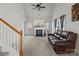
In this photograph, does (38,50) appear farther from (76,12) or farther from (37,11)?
(37,11)

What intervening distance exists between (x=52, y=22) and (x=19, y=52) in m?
4.48

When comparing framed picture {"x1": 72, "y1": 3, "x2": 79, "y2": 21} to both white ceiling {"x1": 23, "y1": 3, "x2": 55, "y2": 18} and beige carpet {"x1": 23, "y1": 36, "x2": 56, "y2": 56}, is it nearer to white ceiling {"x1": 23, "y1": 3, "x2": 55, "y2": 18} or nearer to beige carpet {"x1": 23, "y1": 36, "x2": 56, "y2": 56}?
beige carpet {"x1": 23, "y1": 36, "x2": 56, "y2": 56}

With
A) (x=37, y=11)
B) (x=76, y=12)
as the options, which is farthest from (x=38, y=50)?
(x=37, y=11)

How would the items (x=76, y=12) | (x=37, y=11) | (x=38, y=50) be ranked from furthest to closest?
(x=37, y=11), (x=38, y=50), (x=76, y=12)

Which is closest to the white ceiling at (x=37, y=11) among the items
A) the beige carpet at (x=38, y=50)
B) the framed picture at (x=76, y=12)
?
the beige carpet at (x=38, y=50)

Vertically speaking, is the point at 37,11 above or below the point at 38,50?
above

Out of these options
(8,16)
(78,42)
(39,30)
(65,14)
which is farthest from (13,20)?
(39,30)

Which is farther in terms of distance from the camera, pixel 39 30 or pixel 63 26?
pixel 39 30

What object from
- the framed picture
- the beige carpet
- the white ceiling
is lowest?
the beige carpet

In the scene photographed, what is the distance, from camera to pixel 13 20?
18.6ft

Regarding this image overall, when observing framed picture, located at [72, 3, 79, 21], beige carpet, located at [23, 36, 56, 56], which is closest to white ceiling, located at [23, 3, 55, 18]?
beige carpet, located at [23, 36, 56, 56]

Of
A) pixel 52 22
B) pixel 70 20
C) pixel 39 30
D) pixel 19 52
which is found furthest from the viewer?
pixel 39 30

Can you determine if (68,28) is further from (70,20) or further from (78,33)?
(78,33)

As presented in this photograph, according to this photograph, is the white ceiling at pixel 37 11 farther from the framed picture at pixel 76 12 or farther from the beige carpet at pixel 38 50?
the framed picture at pixel 76 12
